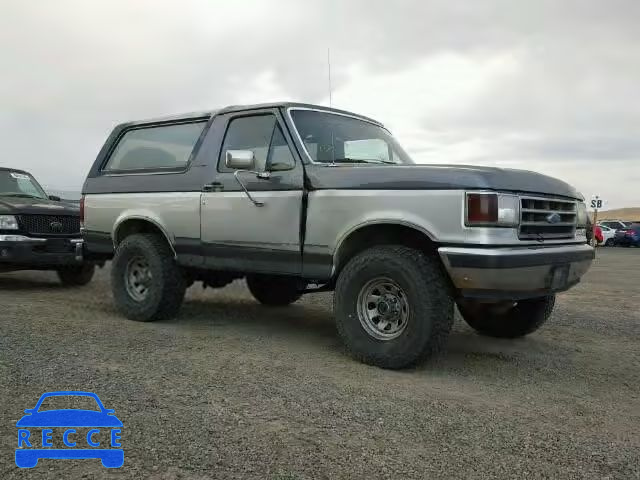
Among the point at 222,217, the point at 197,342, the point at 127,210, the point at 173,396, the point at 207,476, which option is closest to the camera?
the point at 207,476

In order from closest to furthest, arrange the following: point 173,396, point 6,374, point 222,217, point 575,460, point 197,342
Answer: point 575,460, point 173,396, point 6,374, point 197,342, point 222,217

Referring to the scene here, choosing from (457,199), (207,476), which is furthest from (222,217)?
(207,476)

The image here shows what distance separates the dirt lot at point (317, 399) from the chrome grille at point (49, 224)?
2.37 meters

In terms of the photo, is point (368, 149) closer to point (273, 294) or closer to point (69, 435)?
point (273, 294)

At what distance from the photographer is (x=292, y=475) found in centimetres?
269

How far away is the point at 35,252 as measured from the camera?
8.45 meters

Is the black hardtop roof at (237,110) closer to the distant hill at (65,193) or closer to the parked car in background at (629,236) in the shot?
the distant hill at (65,193)

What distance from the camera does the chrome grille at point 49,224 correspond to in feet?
28.1

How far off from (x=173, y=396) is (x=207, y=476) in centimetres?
109

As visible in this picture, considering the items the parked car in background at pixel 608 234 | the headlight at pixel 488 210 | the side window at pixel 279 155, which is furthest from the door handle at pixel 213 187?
the parked car in background at pixel 608 234

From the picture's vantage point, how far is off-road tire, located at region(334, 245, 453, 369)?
4297mm

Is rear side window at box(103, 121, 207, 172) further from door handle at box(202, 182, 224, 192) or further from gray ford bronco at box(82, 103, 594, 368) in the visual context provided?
door handle at box(202, 182, 224, 192)

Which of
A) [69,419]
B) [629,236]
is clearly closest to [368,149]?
[69,419]

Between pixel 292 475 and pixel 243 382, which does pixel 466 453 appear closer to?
pixel 292 475
